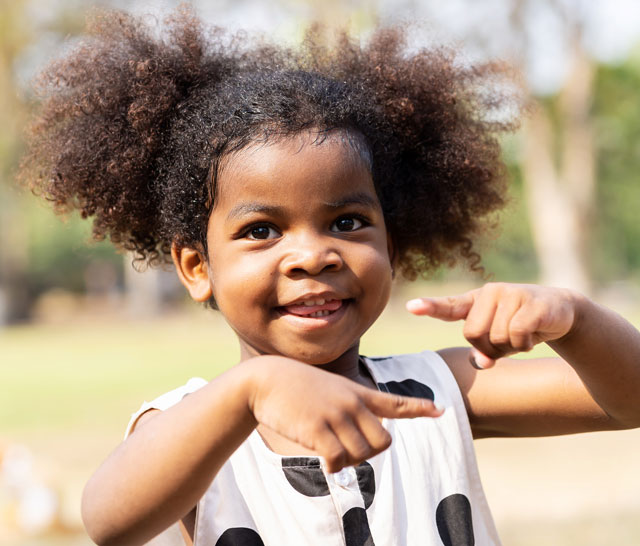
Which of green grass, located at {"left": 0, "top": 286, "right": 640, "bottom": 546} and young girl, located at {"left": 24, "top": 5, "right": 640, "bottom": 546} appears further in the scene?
green grass, located at {"left": 0, "top": 286, "right": 640, "bottom": 546}

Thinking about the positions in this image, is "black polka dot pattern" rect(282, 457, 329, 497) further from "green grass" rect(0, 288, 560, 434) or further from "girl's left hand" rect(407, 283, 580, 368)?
"green grass" rect(0, 288, 560, 434)

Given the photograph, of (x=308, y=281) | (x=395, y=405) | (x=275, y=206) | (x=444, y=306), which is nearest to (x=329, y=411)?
(x=395, y=405)

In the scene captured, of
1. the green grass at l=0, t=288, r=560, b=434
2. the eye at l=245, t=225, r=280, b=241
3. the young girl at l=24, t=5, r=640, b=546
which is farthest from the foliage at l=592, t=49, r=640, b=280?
the eye at l=245, t=225, r=280, b=241

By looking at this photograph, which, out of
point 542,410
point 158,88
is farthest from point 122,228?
point 542,410

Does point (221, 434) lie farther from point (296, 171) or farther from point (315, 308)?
point (296, 171)

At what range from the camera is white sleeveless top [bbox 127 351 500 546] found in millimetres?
1838

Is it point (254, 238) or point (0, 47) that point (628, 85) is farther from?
point (254, 238)

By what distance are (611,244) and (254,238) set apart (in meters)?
46.5

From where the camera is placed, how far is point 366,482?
191cm

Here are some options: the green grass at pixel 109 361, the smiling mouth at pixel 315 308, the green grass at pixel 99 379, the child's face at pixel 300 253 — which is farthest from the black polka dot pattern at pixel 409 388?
the green grass at pixel 109 361

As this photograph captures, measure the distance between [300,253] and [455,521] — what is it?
0.68 meters

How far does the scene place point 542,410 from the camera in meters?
2.03

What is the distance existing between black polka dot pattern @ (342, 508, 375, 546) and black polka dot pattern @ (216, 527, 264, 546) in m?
0.18

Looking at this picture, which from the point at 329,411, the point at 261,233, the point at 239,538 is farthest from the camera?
the point at 261,233
